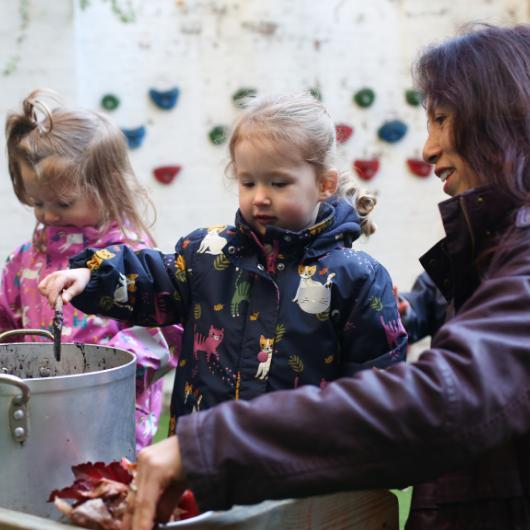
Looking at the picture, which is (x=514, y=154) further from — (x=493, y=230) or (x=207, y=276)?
(x=207, y=276)

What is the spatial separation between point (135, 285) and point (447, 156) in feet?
2.90

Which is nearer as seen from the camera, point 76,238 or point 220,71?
point 76,238

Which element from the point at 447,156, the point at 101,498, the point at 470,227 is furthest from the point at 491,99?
the point at 101,498

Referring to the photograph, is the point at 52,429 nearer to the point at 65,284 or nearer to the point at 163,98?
the point at 65,284

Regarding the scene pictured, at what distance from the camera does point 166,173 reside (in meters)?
5.75

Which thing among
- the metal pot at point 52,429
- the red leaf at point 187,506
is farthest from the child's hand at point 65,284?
the red leaf at point 187,506

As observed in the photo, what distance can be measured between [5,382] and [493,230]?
0.89 meters

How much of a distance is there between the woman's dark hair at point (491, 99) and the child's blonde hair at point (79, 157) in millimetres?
1451

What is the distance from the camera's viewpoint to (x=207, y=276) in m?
2.26

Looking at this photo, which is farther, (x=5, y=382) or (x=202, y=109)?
(x=202, y=109)

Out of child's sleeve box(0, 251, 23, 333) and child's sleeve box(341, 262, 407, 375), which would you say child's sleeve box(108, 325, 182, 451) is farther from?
child's sleeve box(341, 262, 407, 375)

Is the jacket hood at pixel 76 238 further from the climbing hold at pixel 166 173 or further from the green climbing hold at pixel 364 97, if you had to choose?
the green climbing hold at pixel 364 97

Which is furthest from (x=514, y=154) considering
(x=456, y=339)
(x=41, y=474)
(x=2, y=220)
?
(x=2, y=220)

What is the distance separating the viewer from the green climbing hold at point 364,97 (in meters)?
6.05
